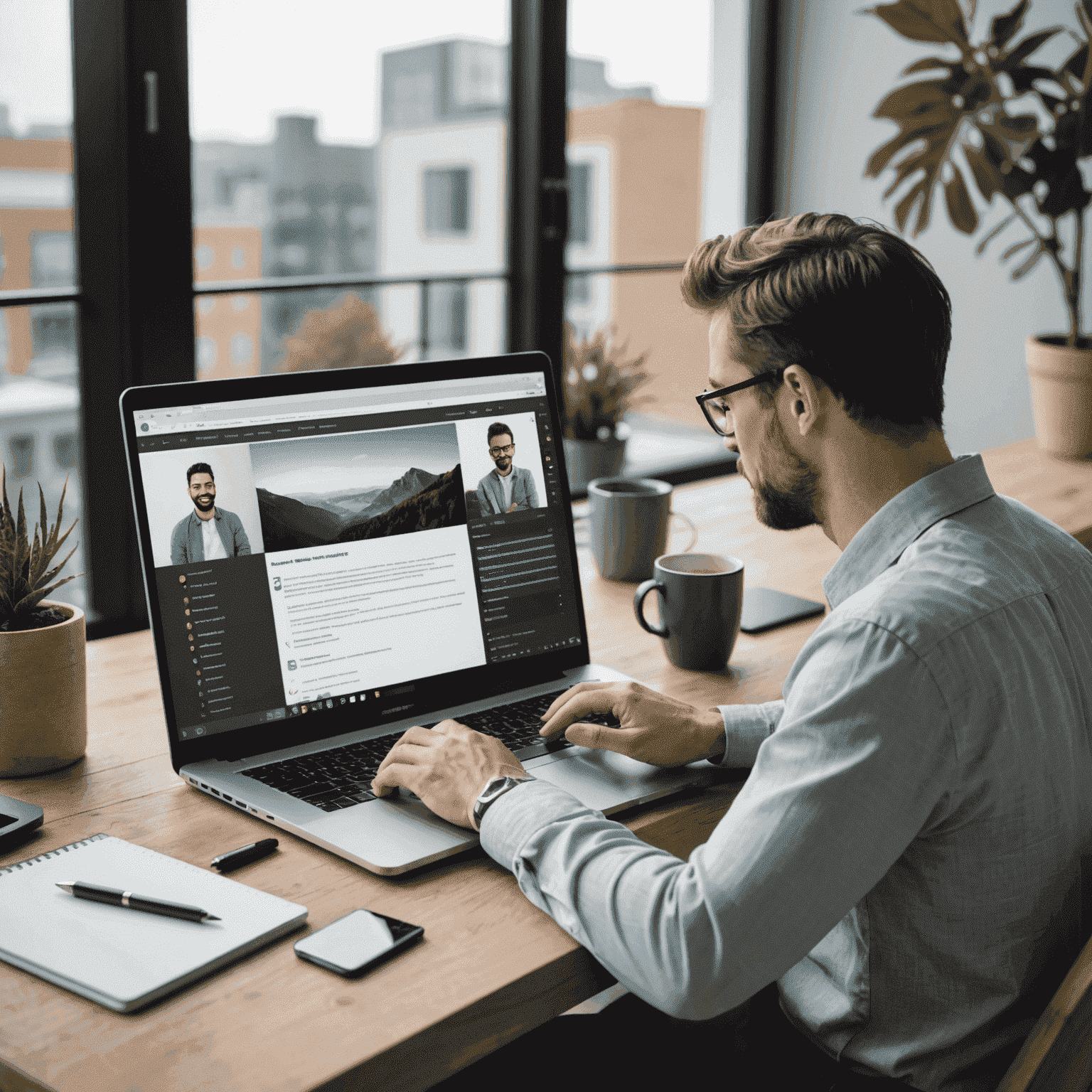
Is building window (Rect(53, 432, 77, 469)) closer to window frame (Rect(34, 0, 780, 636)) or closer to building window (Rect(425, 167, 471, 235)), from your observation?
window frame (Rect(34, 0, 780, 636))

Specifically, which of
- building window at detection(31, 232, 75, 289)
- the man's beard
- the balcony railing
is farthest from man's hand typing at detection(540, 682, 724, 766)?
building window at detection(31, 232, 75, 289)

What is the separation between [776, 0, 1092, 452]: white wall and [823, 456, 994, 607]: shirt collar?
246cm

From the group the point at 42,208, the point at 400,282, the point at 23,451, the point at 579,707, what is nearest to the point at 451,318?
the point at 400,282

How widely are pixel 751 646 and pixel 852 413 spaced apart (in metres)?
0.61

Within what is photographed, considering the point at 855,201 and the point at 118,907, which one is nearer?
the point at 118,907

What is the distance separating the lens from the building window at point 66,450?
221cm

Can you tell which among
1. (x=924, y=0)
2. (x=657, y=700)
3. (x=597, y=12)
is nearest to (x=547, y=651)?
(x=657, y=700)

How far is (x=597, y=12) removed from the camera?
10.6ft

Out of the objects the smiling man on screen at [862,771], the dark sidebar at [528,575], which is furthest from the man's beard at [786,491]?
the dark sidebar at [528,575]

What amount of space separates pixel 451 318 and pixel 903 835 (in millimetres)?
3234

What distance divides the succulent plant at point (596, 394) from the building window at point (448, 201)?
4.55ft

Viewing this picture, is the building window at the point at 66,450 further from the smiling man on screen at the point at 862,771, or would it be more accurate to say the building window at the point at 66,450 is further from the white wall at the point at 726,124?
the white wall at the point at 726,124

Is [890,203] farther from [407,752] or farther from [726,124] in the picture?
[407,752]

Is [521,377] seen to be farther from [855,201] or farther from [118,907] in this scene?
[855,201]
